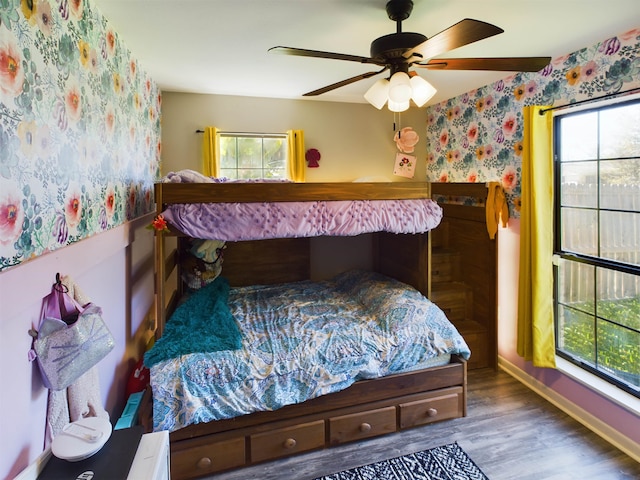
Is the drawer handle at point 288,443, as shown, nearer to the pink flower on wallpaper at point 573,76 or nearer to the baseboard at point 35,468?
the baseboard at point 35,468

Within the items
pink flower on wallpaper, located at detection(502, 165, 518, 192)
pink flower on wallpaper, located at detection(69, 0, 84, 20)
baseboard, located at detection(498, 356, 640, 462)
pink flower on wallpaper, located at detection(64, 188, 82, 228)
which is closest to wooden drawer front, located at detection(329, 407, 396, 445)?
baseboard, located at detection(498, 356, 640, 462)

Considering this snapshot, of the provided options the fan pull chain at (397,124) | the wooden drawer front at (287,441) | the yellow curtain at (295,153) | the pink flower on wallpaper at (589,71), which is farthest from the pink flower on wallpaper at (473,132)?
the wooden drawer front at (287,441)

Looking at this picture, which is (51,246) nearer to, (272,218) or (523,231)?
(272,218)

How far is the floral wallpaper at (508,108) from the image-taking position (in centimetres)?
206

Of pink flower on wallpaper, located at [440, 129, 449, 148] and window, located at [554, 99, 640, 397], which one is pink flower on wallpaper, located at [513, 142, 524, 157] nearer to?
window, located at [554, 99, 640, 397]

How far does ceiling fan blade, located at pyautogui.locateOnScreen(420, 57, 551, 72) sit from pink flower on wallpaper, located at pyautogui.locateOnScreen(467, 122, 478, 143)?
1.69 metres

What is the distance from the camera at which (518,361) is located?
2865 millimetres

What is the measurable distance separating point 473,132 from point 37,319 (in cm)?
329

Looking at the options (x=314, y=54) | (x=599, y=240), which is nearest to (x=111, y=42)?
(x=314, y=54)

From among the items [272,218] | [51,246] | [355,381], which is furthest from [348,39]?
[355,381]

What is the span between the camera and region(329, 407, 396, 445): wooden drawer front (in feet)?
6.95

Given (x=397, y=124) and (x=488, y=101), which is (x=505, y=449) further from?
(x=397, y=124)

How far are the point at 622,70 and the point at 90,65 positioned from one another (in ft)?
9.10

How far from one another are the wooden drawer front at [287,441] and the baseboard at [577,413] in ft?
5.59
